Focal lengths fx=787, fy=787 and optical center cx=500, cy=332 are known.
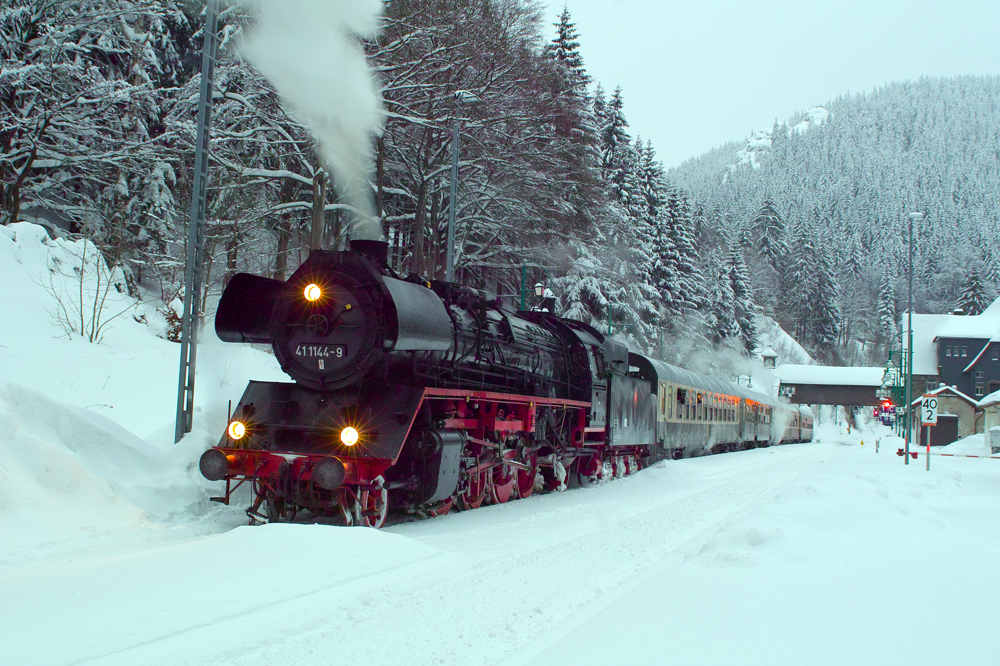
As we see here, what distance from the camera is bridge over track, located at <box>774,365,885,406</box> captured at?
74.7 m

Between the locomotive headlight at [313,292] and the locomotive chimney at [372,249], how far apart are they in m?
0.61

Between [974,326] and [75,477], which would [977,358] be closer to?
[974,326]

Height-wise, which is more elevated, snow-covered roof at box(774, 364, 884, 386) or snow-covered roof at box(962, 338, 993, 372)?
snow-covered roof at box(962, 338, 993, 372)

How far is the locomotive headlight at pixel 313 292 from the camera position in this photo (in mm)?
8578

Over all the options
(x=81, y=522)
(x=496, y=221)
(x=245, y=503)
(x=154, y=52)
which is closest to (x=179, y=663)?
(x=81, y=522)

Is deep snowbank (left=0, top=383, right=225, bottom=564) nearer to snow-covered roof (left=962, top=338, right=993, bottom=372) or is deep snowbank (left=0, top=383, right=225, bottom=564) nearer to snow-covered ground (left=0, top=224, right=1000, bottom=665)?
snow-covered ground (left=0, top=224, right=1000, bottom=665)


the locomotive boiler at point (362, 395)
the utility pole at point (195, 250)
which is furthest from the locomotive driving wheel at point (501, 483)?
the utility pole at point (195, 250)

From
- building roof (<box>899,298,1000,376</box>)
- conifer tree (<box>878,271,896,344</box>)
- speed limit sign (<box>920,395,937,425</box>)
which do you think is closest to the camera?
speed limit sign (<box>920,395,937,425</box>)

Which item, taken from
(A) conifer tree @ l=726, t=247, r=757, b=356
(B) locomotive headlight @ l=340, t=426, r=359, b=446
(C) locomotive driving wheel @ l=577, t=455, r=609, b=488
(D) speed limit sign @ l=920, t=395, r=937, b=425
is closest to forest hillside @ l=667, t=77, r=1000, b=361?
(A) conifer tree @ l=726, t=247, r=757, b=356

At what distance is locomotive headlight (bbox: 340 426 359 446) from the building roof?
7143cm

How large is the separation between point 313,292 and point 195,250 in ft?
7.74

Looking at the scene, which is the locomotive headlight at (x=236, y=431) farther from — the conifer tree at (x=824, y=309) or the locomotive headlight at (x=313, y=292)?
the conifer tree at (x=824, y=309)

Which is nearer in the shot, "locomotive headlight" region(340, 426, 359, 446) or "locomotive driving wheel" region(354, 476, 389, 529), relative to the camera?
"locomotive headlight" region(340, 426, 359, 446)

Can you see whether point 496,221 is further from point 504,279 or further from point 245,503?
point 245,503
